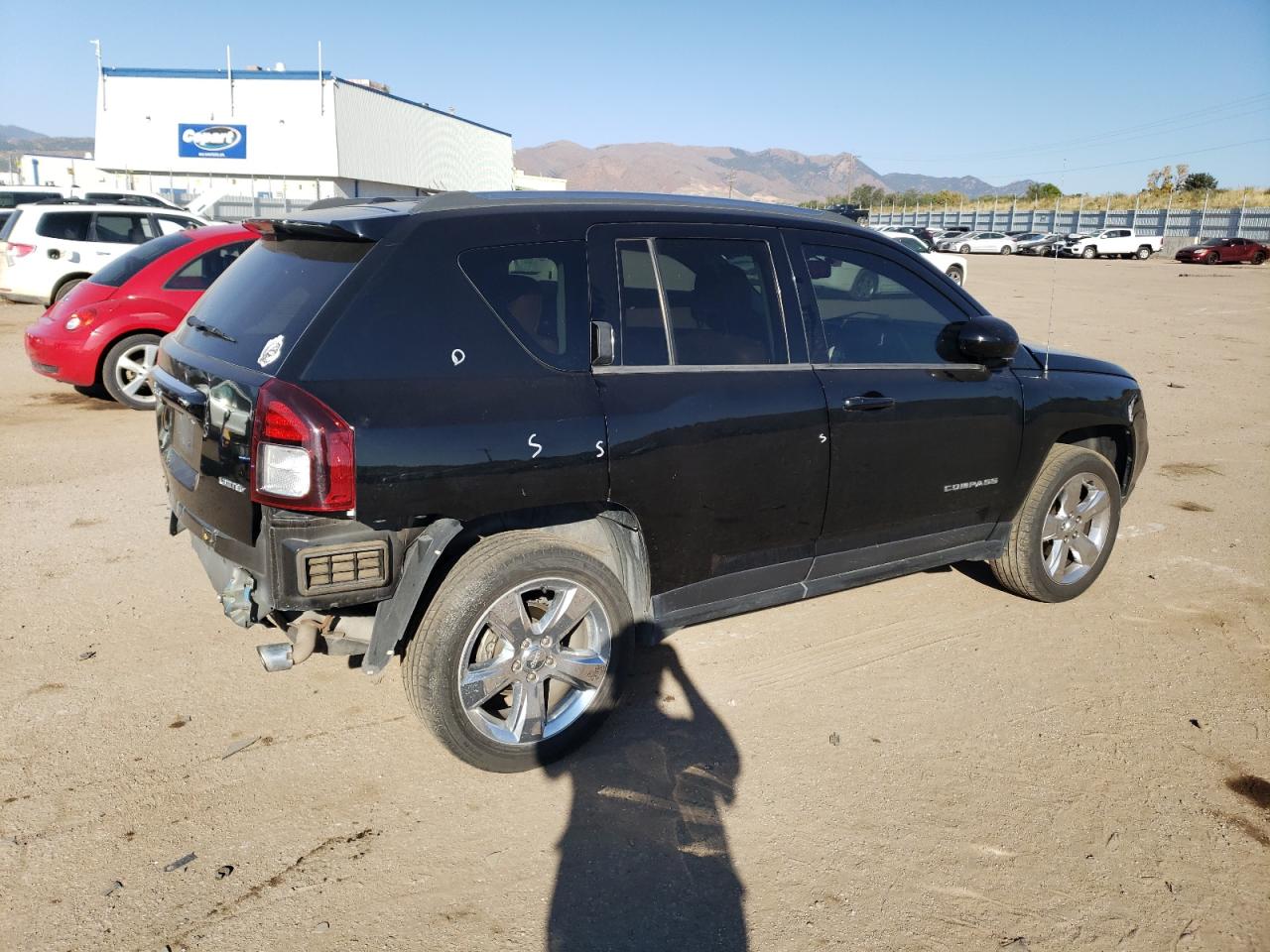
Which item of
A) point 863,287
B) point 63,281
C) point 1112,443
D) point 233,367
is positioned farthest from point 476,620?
point 63,281

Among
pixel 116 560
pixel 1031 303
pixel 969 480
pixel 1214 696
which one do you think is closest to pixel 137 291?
pixel 116 560

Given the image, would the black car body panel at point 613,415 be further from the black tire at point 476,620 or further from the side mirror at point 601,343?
the black tire at point 476,620

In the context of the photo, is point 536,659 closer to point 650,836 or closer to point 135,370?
point 650,836

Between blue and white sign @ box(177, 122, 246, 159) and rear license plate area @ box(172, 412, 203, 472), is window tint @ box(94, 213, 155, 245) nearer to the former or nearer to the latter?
rear license plate area @ box(172, 412, 203, 472)

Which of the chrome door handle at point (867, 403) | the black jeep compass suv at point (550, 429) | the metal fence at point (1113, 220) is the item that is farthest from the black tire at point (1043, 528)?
the metal fence at point (1113, 220)

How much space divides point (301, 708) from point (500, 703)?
0.82m

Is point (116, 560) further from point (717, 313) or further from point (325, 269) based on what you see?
point (717, 313)

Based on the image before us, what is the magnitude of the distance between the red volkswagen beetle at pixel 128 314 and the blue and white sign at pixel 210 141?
42116 mm

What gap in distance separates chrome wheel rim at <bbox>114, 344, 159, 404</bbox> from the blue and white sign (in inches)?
1673

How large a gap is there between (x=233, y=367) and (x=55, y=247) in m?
12.4

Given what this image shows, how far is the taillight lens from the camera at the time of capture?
2.82 metres

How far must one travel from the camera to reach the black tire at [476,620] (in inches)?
121

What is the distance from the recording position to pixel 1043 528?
4.72m

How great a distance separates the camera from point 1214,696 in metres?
4.04
